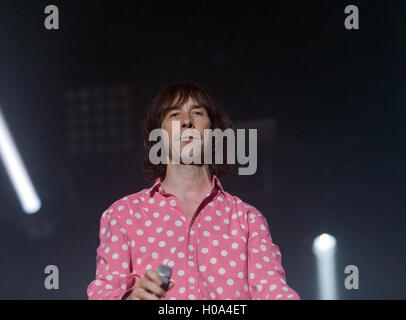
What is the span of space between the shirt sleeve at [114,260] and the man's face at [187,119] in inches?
9.8

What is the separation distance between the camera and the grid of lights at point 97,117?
2.42 metres

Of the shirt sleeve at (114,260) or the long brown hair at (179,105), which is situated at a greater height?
the long brown hair at (179,105)

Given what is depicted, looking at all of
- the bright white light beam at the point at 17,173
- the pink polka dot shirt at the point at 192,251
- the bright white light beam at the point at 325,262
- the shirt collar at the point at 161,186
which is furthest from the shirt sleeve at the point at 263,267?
the bright white light beam at the point at 17,173

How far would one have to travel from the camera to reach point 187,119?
1.67 m

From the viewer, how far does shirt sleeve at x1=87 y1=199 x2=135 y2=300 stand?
1364 mm

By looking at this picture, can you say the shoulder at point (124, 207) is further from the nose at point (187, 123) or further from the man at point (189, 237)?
the nose at point (187, 123)

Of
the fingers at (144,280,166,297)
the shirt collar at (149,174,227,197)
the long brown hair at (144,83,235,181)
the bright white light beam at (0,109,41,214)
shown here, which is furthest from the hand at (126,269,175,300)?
the bright white light beam at (0,109,41,214)

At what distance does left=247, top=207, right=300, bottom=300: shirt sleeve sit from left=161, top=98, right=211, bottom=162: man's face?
0.27 meters

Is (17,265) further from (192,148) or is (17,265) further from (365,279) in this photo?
(365,279)

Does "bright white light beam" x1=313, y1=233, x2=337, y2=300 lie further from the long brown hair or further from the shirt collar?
the shirt collar
